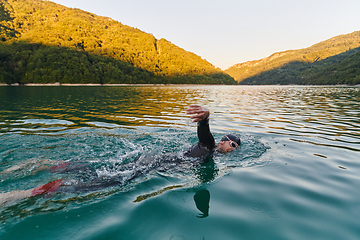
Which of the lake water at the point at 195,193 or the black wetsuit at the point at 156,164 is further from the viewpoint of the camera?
the black wetsuit at the point at 156,164

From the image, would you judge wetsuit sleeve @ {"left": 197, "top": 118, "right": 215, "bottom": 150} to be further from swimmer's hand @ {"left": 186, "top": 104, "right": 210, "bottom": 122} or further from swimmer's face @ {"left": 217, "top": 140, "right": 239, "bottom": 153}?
swimmer's face @ {"left": 217, "top": 140, "right": 239, "bottom": 153}

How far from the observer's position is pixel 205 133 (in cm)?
517

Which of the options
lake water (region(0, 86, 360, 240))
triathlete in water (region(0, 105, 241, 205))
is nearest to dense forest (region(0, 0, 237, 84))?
lake water (region(0, 86, 360, 240))

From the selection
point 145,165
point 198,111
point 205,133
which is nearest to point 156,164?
point 145,165

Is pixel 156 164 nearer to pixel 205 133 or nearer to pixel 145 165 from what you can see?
pixel 145 165

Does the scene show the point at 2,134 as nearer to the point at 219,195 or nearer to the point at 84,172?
the point at 84,172

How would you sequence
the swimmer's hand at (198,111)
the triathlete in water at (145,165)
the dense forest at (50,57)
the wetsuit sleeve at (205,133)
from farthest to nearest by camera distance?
the dense forest at (50,57)
the wetsuit sleeve at (205,133)
the swimmer's hand at (198,111)
the triathlete in water at (145,165)

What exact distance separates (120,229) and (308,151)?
6.82 meters

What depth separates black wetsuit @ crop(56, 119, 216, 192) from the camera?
162 inches

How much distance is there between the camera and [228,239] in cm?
261

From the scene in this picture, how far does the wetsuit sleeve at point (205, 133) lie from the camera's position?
16.4 feet

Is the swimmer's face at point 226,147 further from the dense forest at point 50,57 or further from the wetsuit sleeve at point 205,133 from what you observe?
the dense forest at point 50,57

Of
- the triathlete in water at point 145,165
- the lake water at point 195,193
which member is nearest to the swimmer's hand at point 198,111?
the triathlete in water at point 145,165

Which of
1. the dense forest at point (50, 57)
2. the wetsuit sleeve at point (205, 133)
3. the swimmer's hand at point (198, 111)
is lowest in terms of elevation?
the wetsuit sleeve at point (205, 133)
